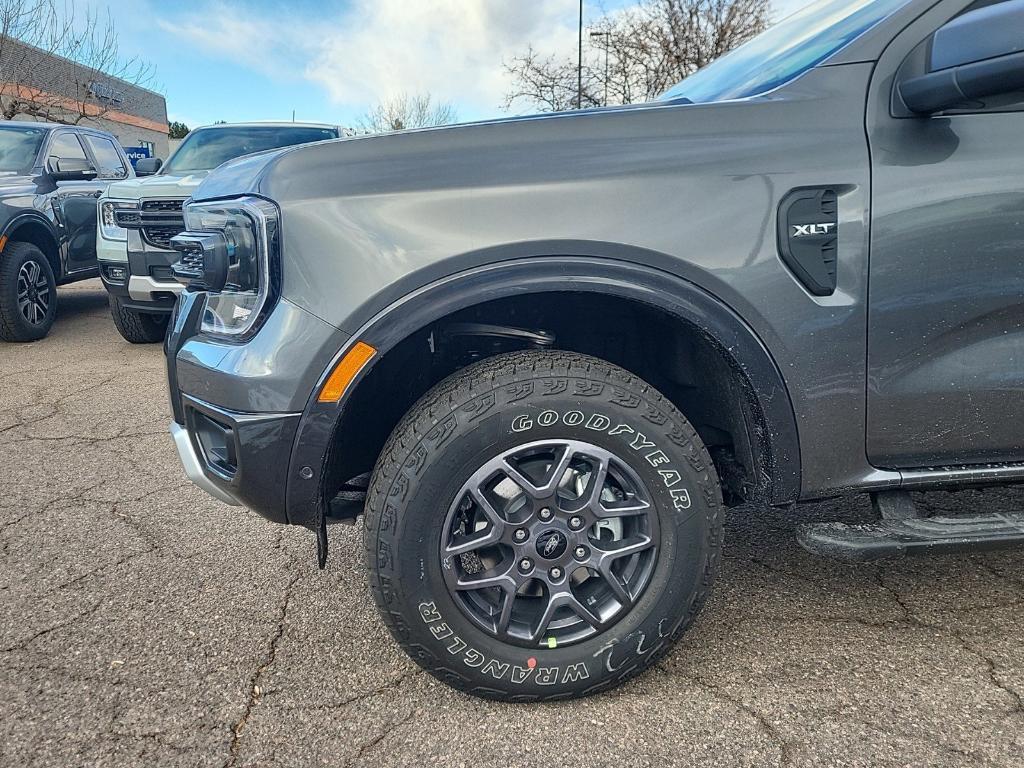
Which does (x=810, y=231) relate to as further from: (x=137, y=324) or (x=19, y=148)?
(x=19, y=148)

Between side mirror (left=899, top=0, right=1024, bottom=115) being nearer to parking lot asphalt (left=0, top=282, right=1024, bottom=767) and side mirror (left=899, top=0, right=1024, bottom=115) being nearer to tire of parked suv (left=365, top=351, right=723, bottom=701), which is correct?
tire of parked suv (left=365, top=351, right=723, bottom=701)

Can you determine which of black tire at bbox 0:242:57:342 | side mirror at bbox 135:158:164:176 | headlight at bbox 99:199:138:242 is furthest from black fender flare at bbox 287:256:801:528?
side mirror at bbox 135:158:164:176

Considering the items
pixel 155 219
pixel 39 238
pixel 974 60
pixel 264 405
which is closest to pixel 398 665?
pixel 264 405

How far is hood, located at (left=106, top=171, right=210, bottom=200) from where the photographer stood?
6.15m

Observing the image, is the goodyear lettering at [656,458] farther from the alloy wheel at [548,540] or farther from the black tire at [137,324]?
the black tire at [137,324]

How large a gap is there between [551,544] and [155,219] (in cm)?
563

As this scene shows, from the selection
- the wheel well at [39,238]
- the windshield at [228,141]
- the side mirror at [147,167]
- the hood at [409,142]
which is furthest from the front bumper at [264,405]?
the side mirror at [147,167]

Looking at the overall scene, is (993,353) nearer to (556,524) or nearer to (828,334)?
(828,334)

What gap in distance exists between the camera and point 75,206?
25.3ft

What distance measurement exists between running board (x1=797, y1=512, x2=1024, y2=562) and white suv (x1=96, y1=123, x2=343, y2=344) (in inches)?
215

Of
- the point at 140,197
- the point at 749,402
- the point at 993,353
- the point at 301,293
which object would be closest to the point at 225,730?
the point at 301,293

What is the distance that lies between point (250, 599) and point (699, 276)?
181 centimetres

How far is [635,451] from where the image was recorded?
1807 mm

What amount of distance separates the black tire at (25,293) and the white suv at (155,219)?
845 mm
